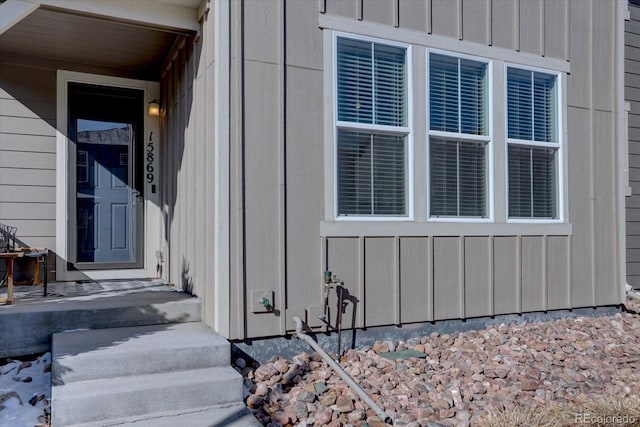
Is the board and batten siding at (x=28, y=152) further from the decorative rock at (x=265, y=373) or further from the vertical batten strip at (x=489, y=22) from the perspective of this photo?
the vertical batten strip at (x=489, y=22)

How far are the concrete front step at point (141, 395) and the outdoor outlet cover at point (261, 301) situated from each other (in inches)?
23.9

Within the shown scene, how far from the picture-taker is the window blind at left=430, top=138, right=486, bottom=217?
4.67 metres

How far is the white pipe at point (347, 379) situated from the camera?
3145 mm

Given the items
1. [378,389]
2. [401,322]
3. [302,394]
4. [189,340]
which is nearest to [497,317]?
[401,322]

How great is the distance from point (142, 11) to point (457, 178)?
3030 millimetres

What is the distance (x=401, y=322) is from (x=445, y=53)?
95.2 inches

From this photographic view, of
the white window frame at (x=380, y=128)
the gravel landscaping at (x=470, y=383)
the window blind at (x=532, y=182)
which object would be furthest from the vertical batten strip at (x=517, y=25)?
the gravel landscaping at (x=470, y=383)

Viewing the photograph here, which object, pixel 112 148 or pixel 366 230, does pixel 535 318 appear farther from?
pixel 112 148

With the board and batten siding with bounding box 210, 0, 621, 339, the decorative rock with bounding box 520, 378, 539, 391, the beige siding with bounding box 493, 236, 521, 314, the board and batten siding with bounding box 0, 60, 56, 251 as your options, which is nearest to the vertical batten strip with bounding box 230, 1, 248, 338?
the board and batten siding with bounding box 210, 0, 621, 339

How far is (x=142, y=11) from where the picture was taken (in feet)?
13.7

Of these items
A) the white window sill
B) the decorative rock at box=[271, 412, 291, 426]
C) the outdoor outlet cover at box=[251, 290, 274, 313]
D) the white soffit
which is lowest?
the decorative rock at box=[271, 412, 291, 426]

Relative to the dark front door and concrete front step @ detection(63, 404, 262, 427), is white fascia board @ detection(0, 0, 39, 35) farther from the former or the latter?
concrete front step @ detection(63, 404, 262, 427)

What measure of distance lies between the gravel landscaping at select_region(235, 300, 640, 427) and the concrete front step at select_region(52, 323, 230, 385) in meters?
0.34

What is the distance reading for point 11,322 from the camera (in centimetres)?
362
